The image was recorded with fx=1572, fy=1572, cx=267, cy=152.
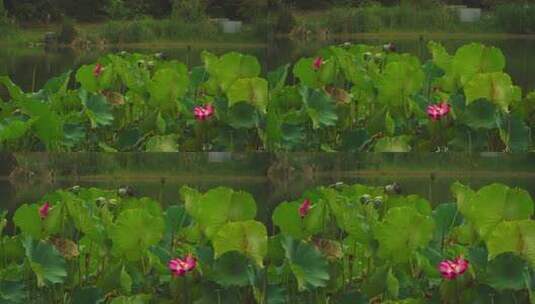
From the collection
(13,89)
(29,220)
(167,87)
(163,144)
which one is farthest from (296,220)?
(13,89)

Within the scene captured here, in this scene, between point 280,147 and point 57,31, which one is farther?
point 57,31

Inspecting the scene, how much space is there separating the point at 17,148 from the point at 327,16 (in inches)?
41.6

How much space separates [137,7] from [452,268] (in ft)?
4.23

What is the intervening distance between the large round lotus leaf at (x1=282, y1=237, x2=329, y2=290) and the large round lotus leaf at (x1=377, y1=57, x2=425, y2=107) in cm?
56

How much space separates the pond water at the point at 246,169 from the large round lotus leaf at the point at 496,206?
12cm

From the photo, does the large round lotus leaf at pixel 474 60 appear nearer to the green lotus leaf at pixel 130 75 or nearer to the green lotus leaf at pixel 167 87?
the green lotus leaf at pixel 167 87

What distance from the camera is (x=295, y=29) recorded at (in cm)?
486

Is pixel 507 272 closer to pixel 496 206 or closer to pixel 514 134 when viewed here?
pixel 496 206

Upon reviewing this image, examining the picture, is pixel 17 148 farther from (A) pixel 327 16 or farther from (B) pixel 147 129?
(A) pixel 327 16

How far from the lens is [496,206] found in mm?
4629

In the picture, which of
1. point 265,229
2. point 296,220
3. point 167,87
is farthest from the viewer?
point 167,87

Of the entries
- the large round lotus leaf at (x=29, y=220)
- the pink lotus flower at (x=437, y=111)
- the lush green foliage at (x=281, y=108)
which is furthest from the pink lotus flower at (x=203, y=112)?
the pink lotus flower at (x=437, y=111)

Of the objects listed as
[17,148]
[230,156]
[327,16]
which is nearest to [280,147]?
[230,156]

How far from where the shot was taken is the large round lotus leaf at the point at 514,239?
4508mm
